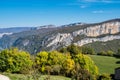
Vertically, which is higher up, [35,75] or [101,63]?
[35,75]

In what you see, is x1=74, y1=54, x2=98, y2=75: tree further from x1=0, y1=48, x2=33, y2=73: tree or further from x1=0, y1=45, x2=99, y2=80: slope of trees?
x1=0, y1=48, x2=33, y2=73: tree

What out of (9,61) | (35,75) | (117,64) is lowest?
(117,64)

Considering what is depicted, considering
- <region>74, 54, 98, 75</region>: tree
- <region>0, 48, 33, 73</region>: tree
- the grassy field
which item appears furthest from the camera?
the grassy field

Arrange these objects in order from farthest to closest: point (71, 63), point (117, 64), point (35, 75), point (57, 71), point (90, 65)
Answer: point (117, 64) < point (90, 65) < point (71, 63) < point (57, 71) < point (35, 75)

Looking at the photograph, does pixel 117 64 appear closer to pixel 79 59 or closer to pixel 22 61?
pixel 79 59

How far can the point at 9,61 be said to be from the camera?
245 ft

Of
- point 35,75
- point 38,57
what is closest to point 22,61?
point 38,57

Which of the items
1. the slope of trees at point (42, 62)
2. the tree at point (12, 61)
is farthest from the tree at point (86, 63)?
the tree at point (12, 61)

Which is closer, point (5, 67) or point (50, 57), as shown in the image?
point (5, 67)

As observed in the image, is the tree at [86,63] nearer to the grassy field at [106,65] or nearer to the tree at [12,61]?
the grassy field at [106,65]

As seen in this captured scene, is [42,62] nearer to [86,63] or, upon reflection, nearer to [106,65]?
[86,63]

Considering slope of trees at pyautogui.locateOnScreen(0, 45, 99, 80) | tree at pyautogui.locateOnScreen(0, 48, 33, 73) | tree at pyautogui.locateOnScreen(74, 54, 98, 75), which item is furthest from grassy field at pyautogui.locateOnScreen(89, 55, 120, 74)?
tree at pyautogui.locateOnScreen(0, 48, 33, 73)

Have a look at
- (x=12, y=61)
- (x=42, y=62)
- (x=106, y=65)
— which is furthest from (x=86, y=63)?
(x=106, y=65)

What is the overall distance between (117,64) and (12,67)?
50497mm
